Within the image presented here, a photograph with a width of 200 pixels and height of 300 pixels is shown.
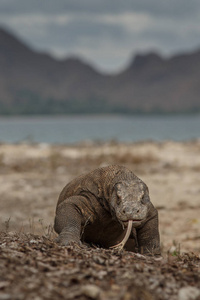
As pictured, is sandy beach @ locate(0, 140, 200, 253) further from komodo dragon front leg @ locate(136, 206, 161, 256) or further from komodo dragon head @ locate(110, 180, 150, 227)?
komodo dragon front leg @ locate(136, 206, 161, 256)

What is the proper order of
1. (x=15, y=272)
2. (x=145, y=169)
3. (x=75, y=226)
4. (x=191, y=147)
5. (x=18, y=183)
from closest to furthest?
(x=15, y=272), (x=75, y=226), (x=18, y=183), (x=145, y=169), (x=191, y=147)

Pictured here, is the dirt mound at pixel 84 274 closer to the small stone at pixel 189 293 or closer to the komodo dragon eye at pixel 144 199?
the small stone at pixel 189 293

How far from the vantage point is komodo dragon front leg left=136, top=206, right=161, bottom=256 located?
15.7ft

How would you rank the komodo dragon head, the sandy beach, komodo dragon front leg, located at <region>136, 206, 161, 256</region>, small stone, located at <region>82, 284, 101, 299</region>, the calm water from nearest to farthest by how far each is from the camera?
small stone, located at <region>82, 284, 101, 299</region> < the komodo dragon head < komodo dragon front leg, located at <region>136, 206, 161, 256</region> < the sandy beach < the calm water

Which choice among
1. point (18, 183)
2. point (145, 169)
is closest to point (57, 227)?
point (18, 183)

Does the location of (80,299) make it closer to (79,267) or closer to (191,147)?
(79,267)

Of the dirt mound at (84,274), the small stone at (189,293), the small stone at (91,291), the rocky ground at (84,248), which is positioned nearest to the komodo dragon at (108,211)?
the rocky ground at (84,248)

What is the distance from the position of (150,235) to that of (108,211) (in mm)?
454

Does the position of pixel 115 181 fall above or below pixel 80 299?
above

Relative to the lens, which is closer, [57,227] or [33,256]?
[33,256]

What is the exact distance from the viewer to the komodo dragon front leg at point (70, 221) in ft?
14.0

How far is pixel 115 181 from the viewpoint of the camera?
15.0 feet

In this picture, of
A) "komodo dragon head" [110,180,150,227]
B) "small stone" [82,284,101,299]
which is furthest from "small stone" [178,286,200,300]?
"komodo dragon head" [110,180,150,227]

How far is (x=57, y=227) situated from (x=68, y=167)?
8.90 metres
